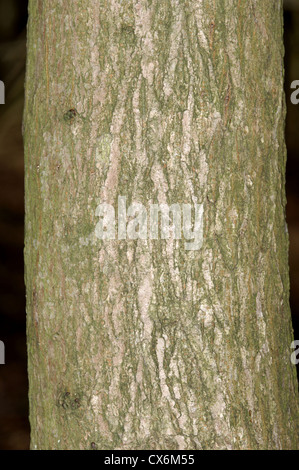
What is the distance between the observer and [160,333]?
3.65 feet

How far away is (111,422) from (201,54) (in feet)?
2.48

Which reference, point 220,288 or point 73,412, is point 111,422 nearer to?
point 73,412

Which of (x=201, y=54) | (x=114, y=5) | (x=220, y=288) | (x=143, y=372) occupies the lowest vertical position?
(x=143, y=372)

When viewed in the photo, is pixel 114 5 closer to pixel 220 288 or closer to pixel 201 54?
pixel 201 54

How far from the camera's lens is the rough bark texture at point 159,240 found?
3.65 ft

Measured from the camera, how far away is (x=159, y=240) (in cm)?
111

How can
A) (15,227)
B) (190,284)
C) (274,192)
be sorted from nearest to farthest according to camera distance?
1. (190,284)
2. (274,192)
3. (15,227)

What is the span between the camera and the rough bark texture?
1.11 metres

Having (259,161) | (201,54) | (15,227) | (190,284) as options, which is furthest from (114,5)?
(15,227)

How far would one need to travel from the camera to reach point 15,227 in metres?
2.98

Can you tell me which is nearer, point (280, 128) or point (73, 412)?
point (73, 412)

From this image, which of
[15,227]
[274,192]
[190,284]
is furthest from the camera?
[15,227]

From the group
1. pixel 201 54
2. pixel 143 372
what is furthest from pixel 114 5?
pixel 143 372

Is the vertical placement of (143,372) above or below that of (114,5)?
below
